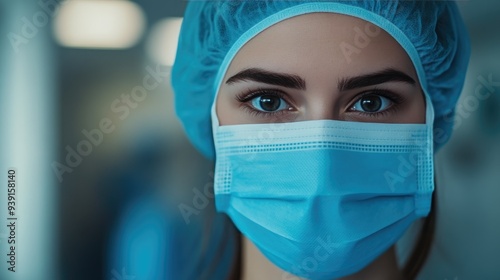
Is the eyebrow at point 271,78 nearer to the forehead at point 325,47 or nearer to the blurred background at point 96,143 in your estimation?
the forehead at point 325,47

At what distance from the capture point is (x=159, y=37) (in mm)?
1342

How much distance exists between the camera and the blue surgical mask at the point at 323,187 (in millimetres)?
1188

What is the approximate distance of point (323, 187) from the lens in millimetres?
1174

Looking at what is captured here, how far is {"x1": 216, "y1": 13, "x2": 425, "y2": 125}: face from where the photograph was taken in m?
1.19

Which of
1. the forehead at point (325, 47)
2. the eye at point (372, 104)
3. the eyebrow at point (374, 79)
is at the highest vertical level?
the forehead at point (325, 47)

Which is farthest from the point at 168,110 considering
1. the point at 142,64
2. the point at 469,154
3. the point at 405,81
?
the point at 469,154

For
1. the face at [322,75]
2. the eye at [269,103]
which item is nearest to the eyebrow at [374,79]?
the face at [322,75]

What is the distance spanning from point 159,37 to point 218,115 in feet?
0.82

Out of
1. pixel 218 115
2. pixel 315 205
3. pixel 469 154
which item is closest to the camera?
pixel 315 205

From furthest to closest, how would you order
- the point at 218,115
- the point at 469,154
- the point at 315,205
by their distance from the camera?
1. the point at 469,154
2. the point at 218,115
3. the point at 315,205

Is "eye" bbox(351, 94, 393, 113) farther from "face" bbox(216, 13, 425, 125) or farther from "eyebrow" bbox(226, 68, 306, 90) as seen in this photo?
"eyebrow" bbox(226, 68, 306, 90)

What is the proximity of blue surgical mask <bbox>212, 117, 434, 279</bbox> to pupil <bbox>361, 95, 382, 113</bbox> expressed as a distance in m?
0.04

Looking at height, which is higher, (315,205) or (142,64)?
(142,64)

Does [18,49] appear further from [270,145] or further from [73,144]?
[270,145]
